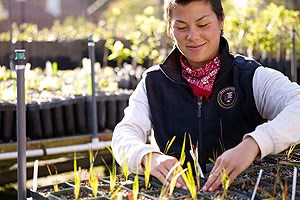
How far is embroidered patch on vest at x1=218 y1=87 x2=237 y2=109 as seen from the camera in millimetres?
1909

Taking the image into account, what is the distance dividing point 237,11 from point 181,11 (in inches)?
222

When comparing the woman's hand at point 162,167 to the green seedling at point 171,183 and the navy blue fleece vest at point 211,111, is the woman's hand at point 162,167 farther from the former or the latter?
the navy blue fleece vest at point 211,111

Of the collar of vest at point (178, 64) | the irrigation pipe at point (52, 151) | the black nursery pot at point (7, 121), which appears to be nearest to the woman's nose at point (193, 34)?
the collar of vest at point (178, 64)

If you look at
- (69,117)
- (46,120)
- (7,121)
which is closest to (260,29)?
(69,117)

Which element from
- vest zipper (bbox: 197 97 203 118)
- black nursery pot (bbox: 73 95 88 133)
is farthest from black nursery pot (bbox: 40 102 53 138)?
vest zipper (bbox: 197 97 203 118)

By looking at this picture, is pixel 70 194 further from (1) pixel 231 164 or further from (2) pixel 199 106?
(2) pixel 199 106

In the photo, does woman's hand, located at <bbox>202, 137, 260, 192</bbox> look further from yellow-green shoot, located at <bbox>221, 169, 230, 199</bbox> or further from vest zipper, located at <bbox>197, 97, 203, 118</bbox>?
vest zipper, located at <bbox>197, 97, 203, 118</bbox>

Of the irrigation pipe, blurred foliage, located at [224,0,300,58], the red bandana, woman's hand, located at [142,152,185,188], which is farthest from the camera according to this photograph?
blurred foliage, located at [224,0,300,58]

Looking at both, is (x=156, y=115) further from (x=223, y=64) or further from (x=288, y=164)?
(x=288, y=164)

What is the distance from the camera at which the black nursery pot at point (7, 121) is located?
4746 mm

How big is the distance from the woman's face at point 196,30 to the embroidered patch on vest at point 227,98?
0.13 m

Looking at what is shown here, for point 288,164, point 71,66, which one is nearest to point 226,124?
point 288,164

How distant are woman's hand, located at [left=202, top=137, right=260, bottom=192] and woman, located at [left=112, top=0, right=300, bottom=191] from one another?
0.33m

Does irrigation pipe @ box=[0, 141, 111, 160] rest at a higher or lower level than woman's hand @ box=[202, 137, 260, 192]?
lower
